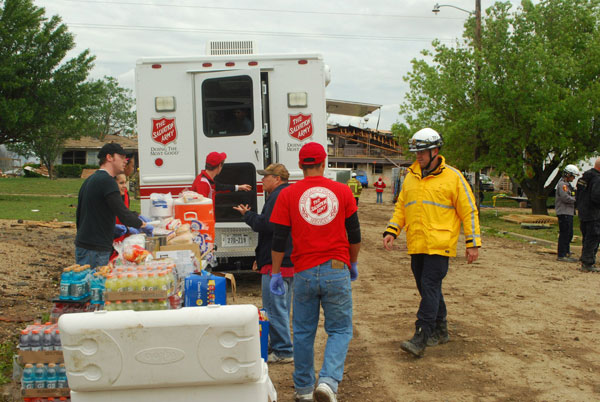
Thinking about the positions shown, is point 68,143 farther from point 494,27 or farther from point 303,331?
point 303,331

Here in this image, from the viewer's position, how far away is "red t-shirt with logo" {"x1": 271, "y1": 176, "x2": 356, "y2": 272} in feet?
15.2

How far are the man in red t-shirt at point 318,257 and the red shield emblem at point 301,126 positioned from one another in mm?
3941

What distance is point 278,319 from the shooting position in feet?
19.2

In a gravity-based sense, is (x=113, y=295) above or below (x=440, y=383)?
above

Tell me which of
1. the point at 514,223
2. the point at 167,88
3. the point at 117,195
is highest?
the point at 167,88

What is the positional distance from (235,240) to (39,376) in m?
4.95

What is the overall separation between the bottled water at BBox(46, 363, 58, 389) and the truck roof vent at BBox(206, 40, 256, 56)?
6.31m

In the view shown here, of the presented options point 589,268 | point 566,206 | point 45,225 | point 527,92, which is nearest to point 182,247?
point 589,268

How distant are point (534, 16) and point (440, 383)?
871 inches

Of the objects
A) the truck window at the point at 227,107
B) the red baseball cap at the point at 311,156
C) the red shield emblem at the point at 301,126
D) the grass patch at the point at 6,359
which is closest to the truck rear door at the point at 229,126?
the truck window at the point at 227,107

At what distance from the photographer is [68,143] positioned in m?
67.3

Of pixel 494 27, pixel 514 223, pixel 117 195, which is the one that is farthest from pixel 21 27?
pixel 117 195

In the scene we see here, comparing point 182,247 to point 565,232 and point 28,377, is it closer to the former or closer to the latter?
point 28,377

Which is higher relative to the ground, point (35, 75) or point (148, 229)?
point (35, 75)
